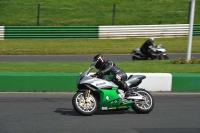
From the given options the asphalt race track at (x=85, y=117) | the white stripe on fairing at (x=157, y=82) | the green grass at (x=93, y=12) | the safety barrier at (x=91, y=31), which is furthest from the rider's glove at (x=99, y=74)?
the green grass at (x=93, y=12)

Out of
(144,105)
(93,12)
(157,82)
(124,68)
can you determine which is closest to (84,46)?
(93,12)

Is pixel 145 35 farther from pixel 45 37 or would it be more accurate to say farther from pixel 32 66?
pixel 32 66

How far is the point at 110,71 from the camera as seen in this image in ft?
34.0

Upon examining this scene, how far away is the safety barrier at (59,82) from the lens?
13.4 m

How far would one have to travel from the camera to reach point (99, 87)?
33.7 feet

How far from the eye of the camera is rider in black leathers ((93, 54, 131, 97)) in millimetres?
10273

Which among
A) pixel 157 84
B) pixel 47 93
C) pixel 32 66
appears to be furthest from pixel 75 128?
pixel 32 66

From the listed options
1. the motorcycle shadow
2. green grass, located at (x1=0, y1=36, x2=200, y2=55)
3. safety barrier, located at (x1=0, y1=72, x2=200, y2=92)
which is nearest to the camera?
the motorcycle shadow

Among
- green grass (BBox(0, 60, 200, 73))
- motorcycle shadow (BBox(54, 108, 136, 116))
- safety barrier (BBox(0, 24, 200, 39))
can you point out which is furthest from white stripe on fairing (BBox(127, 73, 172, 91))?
safety barrier (BBox(0, 24, 200, 39))

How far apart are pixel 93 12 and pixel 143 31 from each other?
563 centimetres

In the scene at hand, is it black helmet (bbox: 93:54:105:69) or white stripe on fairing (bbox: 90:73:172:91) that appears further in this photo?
white stripe on fairing (bbox: 90:73:172:91)

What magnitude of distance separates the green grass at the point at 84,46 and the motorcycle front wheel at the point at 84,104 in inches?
604

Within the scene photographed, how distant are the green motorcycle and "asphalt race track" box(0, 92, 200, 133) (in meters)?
0.17

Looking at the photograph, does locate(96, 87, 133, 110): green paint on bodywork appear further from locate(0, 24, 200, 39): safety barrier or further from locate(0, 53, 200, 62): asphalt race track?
locate(0, 24, 200, 39): safety barrier
